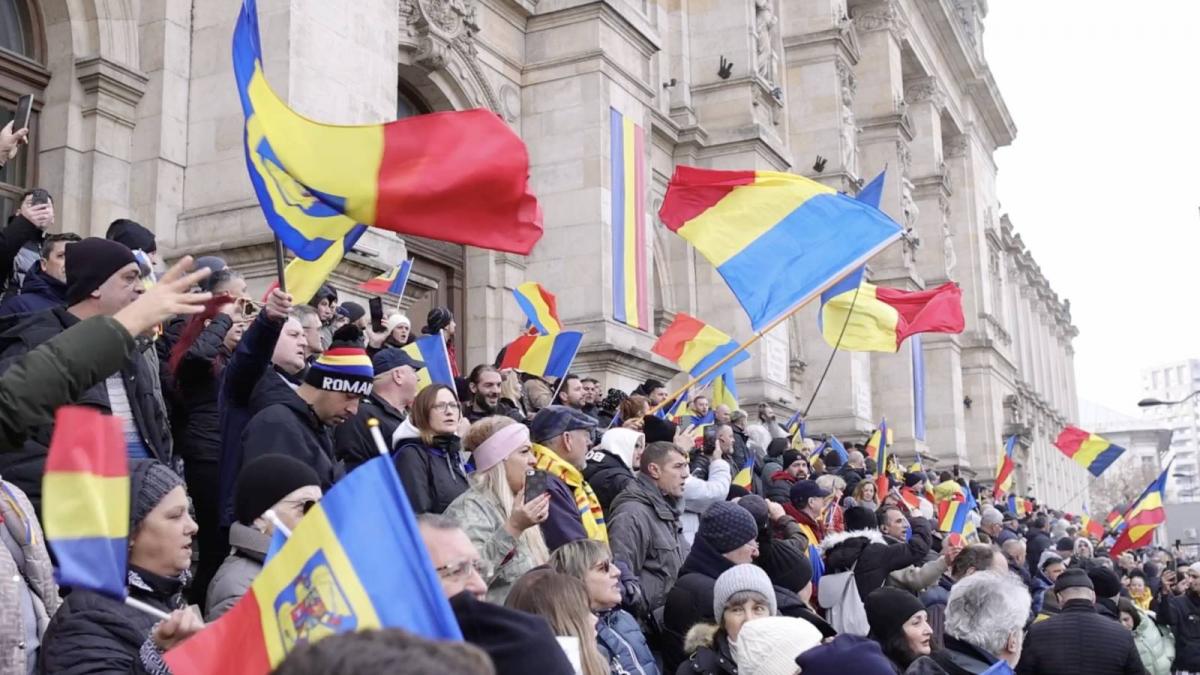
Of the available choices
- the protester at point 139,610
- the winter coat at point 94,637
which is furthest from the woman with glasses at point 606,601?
the winter coat at point 94,637

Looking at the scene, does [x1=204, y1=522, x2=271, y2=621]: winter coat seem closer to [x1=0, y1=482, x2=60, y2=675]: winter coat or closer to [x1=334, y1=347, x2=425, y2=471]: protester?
[x1=0, y1=482, x2=60, y2=675]: winter coat

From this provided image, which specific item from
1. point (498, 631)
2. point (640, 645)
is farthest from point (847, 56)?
point (498, 631)

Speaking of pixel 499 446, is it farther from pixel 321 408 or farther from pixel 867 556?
pixel 867 556

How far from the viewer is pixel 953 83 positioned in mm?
42969

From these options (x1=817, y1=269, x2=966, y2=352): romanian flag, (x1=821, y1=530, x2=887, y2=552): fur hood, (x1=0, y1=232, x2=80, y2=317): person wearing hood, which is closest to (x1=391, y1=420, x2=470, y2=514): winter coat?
(x1=0, y1=232, x2=80, y2=317): person wearing hood

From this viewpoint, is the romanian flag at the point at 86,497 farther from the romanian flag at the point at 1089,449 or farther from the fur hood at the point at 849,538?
the romanian flag at the point at 1089,449

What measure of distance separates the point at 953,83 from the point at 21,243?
41.3m

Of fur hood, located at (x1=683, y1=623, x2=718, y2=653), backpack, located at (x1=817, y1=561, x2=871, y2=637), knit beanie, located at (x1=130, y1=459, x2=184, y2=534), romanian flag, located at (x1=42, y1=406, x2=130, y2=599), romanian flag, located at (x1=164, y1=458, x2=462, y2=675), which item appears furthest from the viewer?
A: backpack, located at (x1=817, y1=561, x2=871, y2=637)

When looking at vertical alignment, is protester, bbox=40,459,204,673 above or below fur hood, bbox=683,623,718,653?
above

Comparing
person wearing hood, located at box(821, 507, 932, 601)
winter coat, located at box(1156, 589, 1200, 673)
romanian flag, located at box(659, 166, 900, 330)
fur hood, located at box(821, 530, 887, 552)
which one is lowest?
winter coat, located at box(1156, 589, 1200, 673)

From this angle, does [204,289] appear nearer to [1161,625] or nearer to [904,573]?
[904,573]

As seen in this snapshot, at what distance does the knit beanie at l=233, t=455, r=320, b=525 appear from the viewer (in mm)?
3756

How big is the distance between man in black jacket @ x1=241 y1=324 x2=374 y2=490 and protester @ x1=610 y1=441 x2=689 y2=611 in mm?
1594

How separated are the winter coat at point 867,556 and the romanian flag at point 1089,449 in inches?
674
